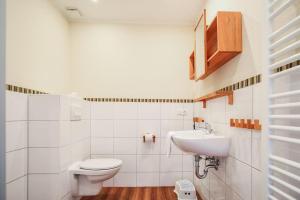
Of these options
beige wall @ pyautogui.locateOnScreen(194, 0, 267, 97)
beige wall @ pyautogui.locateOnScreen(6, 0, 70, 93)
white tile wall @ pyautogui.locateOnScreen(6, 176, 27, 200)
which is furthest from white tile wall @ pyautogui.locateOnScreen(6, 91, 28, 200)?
beige wall @ pyautogui.locateOnScreen(194, 0, 267, 97)

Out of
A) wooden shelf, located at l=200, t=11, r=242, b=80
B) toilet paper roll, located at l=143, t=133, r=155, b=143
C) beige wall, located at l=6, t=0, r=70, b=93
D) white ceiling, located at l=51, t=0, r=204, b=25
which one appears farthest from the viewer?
toilet paper roll, located at l=143, t=133, r=155, b=143

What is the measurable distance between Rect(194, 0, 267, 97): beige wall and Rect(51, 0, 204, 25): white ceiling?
2.29 feet

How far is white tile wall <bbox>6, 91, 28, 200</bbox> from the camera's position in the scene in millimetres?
1528

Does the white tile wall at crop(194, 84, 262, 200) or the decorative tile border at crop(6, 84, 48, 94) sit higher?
the decorative tile border at crop(6, 84, 48, 94)

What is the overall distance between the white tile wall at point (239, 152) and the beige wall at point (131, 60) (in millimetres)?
990

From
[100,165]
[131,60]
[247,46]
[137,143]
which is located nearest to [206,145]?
[247,46]

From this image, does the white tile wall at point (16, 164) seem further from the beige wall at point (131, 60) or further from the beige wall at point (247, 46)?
the beige wall at point (247, 46)

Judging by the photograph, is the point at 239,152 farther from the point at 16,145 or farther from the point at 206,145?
the point at 16,145

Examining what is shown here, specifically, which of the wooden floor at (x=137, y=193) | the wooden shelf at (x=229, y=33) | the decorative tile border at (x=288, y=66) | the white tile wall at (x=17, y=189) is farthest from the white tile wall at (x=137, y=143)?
the decorative tile border at (x=288, y=66)

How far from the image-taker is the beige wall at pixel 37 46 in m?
1.64

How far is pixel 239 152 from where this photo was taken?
57.8 inches

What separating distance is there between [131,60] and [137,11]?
2.15ft

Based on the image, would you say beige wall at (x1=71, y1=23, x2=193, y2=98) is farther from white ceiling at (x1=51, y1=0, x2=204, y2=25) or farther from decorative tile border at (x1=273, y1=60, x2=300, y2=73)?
decorative tile border at (x1=273, y1=60, x2=300, y2=73)

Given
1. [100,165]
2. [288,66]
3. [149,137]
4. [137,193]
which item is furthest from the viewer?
[149,137]
